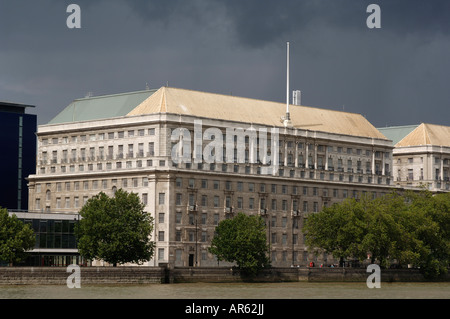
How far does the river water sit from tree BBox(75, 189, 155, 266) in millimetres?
9949

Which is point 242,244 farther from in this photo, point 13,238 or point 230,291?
point 13,238

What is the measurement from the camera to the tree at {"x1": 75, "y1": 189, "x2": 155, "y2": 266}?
179 metres

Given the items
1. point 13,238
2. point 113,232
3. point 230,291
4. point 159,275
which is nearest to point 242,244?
point 159,275

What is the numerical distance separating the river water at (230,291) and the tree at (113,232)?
995cm

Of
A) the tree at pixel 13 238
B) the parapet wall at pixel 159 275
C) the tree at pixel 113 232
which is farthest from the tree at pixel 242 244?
the tree at pixel 13 238

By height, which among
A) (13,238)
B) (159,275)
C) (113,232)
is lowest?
(159,275)

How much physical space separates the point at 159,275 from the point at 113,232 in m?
9.48

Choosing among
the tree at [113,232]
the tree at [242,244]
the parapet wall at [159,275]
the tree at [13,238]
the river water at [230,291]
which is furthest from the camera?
the tree at [242,244]

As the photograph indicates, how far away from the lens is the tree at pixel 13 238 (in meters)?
173

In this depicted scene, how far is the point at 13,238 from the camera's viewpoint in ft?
581

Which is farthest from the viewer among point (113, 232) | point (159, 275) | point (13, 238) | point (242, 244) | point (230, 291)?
point (242, 244)

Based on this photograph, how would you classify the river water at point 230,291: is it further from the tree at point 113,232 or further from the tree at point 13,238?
the tree at point 13,238

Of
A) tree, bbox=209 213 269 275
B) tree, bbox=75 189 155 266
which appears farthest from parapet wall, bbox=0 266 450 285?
tree, bbox=75 189 155 266
